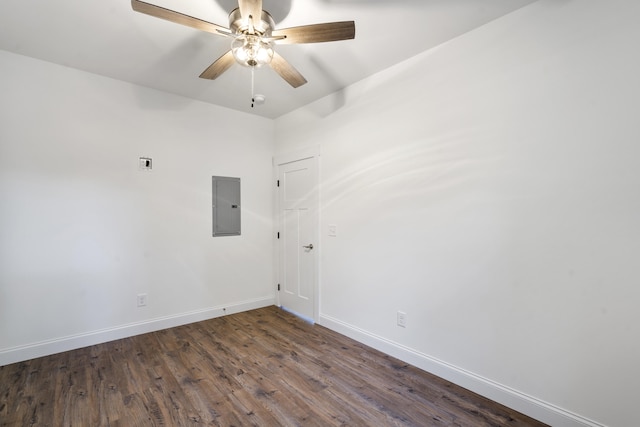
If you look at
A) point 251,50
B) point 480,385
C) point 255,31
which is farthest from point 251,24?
point 480,385

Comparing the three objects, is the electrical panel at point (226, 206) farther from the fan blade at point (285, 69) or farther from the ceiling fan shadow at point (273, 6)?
the ceiling fan shadow at point (273, 6)

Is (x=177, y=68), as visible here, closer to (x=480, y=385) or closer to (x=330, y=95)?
(x=330, y=95)

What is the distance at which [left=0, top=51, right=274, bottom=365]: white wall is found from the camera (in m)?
2.51

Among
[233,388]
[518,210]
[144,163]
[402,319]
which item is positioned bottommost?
[233,388]

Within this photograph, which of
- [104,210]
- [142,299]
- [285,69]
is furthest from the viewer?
[142,299]

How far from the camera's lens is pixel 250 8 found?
58.8 inches

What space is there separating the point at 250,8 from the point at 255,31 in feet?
0.70

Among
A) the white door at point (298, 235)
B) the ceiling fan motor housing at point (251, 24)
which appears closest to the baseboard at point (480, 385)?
the white door at point (298, 235)

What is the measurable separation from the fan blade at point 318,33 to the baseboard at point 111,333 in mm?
3131

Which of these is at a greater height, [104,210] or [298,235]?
[104,210]

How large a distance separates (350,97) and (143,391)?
10.6 ft

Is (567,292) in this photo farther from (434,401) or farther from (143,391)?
(143,391)

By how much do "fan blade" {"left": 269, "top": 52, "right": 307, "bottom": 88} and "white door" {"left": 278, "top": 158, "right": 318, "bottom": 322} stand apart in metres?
1.36

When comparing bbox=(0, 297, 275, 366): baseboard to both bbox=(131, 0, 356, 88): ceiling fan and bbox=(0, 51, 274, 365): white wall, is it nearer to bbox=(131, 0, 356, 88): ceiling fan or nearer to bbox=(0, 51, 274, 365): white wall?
bbox=(0, 51, 274, 365): white wall
